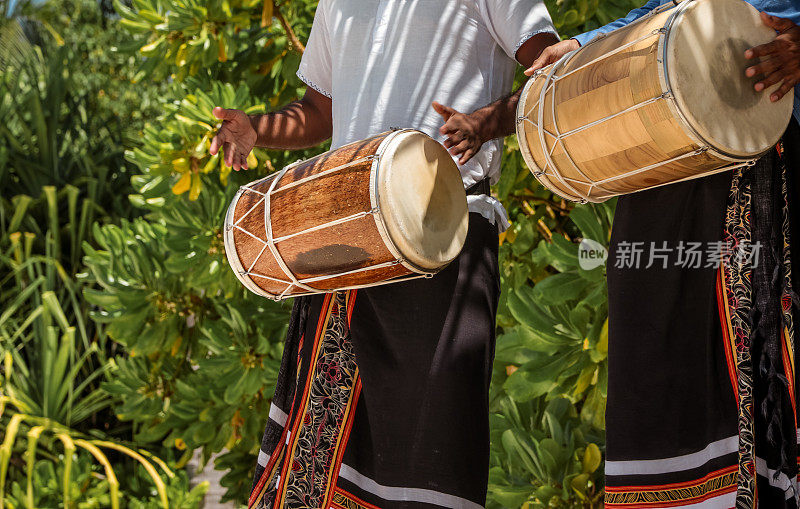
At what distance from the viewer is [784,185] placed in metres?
1.38

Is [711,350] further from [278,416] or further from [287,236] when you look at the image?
[278,416]

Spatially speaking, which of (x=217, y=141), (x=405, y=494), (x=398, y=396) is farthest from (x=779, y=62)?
(x=217, y=141)

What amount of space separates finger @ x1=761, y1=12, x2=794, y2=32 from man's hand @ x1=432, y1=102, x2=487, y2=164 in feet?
1.57

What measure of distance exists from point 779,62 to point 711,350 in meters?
0.47

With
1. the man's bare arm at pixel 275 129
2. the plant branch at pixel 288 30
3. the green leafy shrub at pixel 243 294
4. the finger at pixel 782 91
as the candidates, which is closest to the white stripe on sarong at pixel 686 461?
the finger at pixel 782 91

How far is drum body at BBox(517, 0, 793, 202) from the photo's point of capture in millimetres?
1211

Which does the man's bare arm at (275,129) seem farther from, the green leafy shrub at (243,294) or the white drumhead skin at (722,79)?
the white drumhead skin at (722,79)

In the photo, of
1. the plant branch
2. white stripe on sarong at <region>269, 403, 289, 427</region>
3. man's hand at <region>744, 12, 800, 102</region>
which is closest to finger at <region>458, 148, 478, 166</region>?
man's hand at <region>744, 12, 800, 102</region>

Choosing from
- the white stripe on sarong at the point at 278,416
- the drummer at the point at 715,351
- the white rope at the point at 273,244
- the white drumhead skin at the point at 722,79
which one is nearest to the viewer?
the white drumhead skin at the point at 722,79

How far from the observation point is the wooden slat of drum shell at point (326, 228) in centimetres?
138

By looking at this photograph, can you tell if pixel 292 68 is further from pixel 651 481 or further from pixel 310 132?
pixel 651 481

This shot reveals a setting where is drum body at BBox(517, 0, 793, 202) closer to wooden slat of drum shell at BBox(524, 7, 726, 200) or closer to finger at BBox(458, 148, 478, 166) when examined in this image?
wooden slat of drum shell at BBox(524, 7, 726, 200)

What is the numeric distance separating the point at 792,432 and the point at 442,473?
1.88 feet

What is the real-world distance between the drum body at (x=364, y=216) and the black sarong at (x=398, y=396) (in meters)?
0.10
